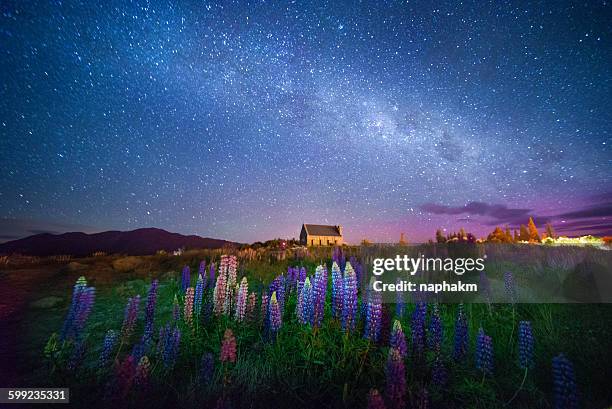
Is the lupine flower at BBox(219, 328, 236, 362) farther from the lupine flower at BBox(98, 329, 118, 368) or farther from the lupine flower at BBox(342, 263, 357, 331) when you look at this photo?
the lupine flower at BBox(98, 329, 118, 368)

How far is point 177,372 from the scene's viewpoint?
333cm

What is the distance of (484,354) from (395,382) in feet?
4.81

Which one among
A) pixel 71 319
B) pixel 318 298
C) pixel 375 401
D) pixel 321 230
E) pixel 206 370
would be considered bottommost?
pixel 206 370

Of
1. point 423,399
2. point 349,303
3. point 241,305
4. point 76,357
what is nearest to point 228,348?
point 241,305

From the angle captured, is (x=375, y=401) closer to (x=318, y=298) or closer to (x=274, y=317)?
(x=318, y=298)

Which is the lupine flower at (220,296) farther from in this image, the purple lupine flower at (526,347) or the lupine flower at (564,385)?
the lupine flower at (564,385)

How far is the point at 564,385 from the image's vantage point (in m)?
2.79

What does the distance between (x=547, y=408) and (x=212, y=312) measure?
13.3 feet

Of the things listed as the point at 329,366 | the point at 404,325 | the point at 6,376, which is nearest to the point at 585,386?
the point at 404,325

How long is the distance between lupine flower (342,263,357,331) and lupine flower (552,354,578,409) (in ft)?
6.26

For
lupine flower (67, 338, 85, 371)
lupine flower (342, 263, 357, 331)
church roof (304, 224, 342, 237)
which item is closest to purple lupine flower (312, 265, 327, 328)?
lupine flower (342, 263, 357, 331)

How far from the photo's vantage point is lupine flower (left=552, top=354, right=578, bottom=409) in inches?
105

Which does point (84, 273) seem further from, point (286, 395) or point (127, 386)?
point (286, 395)

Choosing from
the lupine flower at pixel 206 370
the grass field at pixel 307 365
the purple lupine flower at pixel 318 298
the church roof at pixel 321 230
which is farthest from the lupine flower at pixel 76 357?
the church roof at pixel 321 230
